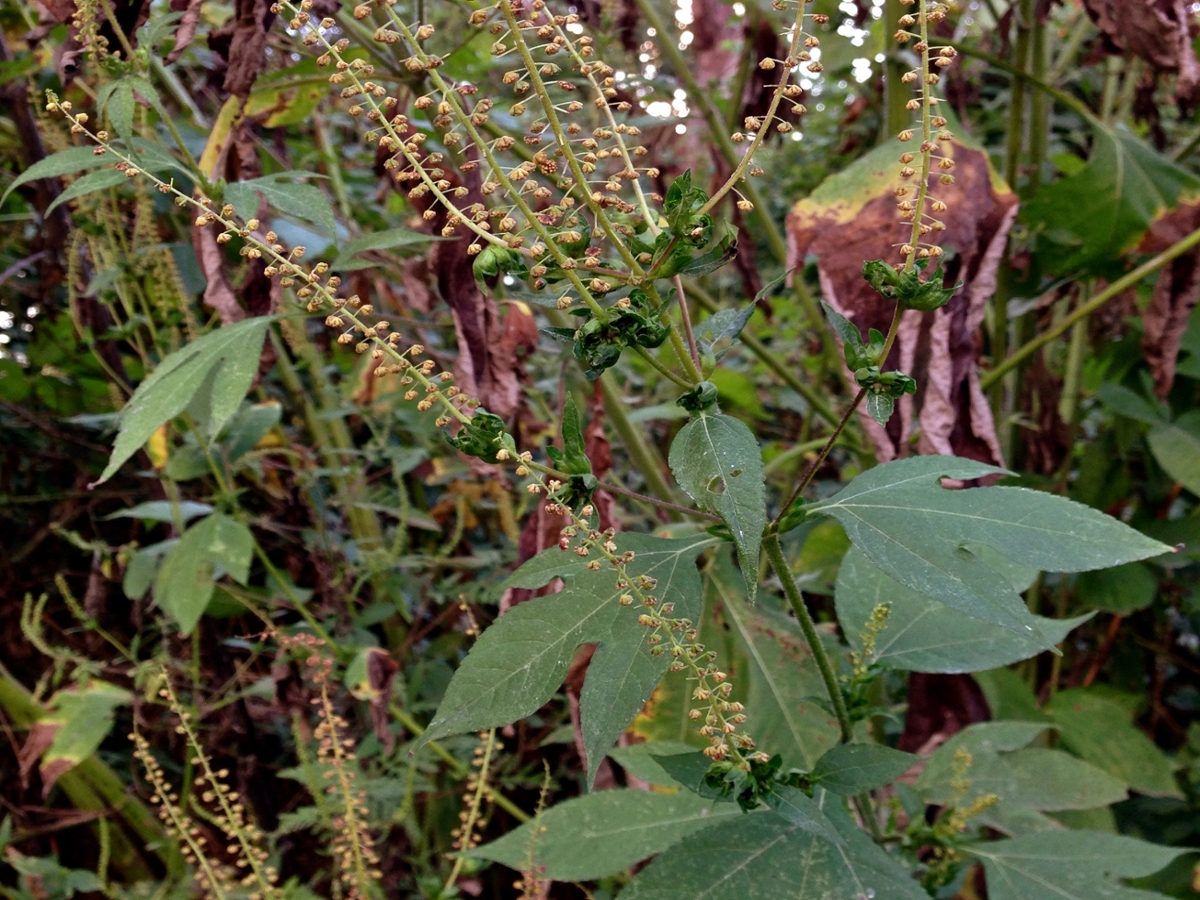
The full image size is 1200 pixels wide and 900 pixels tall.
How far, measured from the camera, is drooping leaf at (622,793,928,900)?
1.94 ft

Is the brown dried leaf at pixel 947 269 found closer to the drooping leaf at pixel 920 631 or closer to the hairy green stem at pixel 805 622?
the drooping leaf at pixel 920 631

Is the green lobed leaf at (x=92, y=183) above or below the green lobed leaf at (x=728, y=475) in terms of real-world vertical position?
above

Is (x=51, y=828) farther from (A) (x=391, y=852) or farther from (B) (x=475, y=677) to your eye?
(B) (x=475, y=677)

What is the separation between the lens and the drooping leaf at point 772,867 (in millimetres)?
593

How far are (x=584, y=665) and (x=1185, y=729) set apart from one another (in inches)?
62.9

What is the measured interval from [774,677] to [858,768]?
344 mm

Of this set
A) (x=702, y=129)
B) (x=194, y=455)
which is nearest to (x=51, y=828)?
(x=194, y=455)

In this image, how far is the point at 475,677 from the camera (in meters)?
0.53

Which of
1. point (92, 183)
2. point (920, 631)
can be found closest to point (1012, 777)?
point (920, 631)

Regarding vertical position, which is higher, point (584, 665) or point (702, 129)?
point (702, 129)

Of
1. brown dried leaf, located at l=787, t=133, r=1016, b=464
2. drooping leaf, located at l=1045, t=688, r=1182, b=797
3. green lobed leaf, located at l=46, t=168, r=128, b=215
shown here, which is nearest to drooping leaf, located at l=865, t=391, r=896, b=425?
brown dried leaf, located at l=787, t=133, r=1016, b=464

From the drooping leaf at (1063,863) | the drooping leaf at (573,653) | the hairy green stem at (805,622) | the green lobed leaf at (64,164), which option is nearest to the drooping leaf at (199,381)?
the green lobed leaf at (64,164)

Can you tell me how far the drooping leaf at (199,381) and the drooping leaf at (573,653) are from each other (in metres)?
0.37

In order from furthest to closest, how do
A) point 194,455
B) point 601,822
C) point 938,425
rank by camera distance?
point 194,455, point 938,425, point 601,822
